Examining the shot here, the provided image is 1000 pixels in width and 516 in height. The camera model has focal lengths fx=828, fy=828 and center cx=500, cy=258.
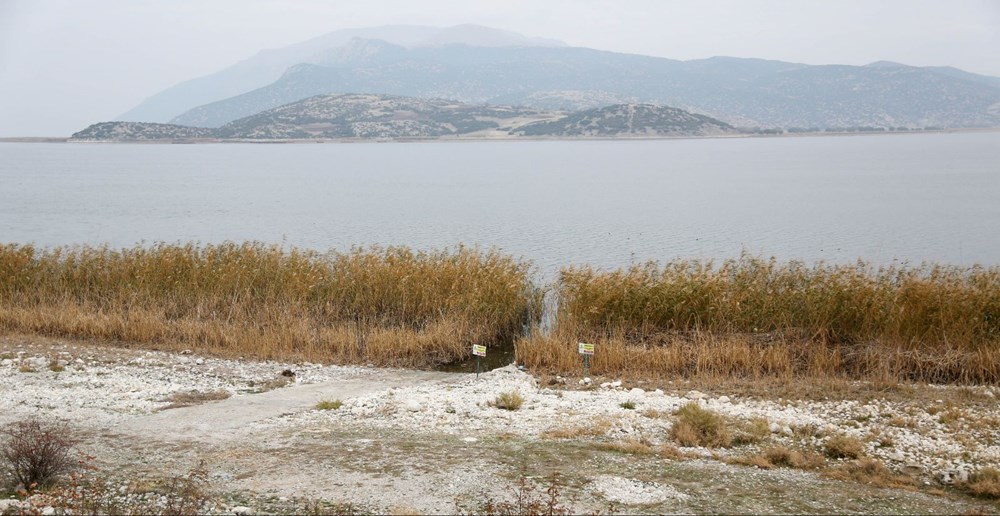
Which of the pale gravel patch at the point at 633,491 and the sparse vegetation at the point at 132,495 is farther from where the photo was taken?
the pale gravel patch at the point at 633,491

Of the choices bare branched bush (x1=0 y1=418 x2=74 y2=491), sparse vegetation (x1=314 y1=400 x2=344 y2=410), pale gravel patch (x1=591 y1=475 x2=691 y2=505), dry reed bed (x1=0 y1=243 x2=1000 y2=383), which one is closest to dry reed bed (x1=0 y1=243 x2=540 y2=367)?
dry reed bed (x1=0 y1=243 x2=1000 y2=383)

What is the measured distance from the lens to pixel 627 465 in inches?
405

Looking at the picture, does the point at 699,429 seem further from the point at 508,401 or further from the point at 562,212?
the point at 562,212

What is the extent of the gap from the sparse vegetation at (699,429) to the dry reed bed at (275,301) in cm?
781

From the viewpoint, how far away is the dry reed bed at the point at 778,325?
16250mm

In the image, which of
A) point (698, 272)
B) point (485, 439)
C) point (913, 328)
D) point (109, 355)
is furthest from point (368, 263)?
point (913, 328)

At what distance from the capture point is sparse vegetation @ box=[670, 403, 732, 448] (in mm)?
11289

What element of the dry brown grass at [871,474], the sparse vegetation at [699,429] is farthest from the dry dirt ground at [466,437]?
the sparse vegetation at [699,429]

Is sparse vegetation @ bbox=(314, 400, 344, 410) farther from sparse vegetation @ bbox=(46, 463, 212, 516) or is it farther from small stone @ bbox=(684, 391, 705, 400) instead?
small stone @ bbox=(684, 391, 705, 400)

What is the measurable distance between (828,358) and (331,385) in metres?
9.84

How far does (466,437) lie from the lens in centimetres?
1164

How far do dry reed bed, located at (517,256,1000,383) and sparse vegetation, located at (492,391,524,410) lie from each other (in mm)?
3307

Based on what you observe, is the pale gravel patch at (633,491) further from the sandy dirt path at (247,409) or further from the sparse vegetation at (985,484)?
the sandy dirt path at (247,409)

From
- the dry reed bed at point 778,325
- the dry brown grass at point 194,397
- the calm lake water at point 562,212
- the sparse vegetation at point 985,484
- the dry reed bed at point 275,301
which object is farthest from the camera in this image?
the calm lake water at point 562,212
